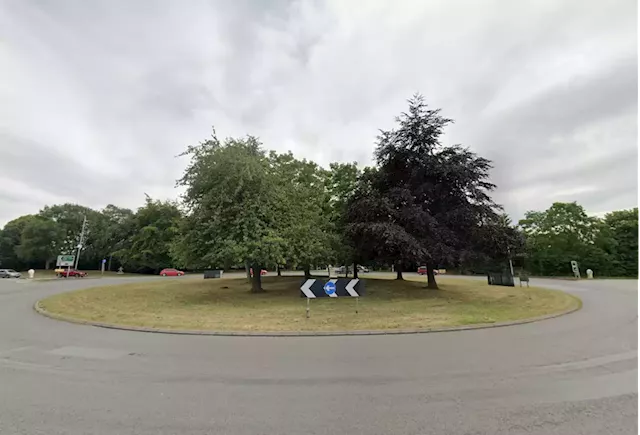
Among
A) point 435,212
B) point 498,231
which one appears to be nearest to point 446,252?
point 435,212

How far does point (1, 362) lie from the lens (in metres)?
6.33

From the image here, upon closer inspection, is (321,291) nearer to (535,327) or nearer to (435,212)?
(535,327)

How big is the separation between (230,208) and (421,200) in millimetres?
11633

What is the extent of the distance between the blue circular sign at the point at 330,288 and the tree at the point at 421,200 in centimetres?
610

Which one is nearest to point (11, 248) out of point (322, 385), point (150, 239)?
point (150, 239)

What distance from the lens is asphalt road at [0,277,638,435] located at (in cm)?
365

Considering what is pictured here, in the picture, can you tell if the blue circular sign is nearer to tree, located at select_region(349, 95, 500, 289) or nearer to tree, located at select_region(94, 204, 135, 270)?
tree, located at select_region(349, 95, 500, 289)

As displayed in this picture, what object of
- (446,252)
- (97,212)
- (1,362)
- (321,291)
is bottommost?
(1,362)

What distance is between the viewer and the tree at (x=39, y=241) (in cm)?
5872

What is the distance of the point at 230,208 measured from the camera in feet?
58.6

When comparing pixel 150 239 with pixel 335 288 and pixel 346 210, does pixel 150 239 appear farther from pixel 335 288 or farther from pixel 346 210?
pixel 335 288

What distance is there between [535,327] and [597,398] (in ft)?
20.7

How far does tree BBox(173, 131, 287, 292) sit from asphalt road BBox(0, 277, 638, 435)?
327 inches

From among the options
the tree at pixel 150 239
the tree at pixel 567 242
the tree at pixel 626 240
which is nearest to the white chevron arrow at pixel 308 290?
the tree at pixel 567 242
